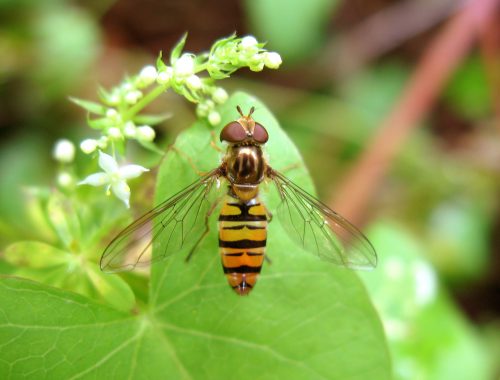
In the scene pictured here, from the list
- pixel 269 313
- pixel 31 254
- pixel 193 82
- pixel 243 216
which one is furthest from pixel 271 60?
pixel 31 254

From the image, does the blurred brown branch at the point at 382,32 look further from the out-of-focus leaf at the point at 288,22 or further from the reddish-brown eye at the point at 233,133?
the reddish-brown eye at the point at 233,133

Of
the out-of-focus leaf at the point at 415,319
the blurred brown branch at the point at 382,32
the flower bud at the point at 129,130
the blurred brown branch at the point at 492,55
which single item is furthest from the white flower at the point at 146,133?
the blurred brown branch at the point at 492,55

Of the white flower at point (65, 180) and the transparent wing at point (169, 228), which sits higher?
the white flower at point (65, 180)

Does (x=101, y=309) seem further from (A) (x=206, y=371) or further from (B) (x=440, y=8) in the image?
(B) (x=440, y=8)

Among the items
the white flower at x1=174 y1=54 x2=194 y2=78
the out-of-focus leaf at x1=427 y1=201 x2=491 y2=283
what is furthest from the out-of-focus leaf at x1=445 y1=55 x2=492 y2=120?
the white flower at x1=174 y1=54 x2=194 y2=78

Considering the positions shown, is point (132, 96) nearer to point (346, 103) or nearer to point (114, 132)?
point (114, 132)

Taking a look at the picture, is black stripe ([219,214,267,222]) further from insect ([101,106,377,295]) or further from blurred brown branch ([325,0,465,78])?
blurred brown branch ([325,0,465,78])

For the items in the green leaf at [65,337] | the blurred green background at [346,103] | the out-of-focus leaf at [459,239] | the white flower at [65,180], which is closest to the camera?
the green leaf at [65,337]
